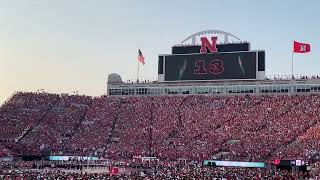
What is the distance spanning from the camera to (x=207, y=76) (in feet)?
273

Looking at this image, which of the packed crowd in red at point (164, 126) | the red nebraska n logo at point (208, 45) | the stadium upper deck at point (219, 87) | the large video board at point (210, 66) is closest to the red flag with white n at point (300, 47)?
the stadium upper deck at point (219, 87)

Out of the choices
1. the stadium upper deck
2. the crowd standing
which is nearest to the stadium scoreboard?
the stadium upper deck

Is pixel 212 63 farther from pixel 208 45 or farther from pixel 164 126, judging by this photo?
pixel 164 126

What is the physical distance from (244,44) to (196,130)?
15.7m

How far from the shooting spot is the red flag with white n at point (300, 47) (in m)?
74.9

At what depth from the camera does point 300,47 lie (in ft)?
247

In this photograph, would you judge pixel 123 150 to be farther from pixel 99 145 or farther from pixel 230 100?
pixel 230 100

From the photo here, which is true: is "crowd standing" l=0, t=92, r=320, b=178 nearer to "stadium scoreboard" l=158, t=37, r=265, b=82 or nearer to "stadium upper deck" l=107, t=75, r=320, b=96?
"stadium upper deck" l=107, t=75, r=320, b=96

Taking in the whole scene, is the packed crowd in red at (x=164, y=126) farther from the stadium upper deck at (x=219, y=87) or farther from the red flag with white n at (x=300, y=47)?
the red flag with white n at (x=300, y=47)

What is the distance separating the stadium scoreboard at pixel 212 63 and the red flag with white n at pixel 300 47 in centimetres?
546

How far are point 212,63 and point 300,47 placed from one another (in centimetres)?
1356

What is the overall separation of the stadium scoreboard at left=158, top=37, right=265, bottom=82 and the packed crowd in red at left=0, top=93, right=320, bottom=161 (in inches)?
132

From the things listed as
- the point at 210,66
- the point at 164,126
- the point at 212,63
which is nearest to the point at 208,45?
the point at 212,63

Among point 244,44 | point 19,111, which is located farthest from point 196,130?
point 19,111
